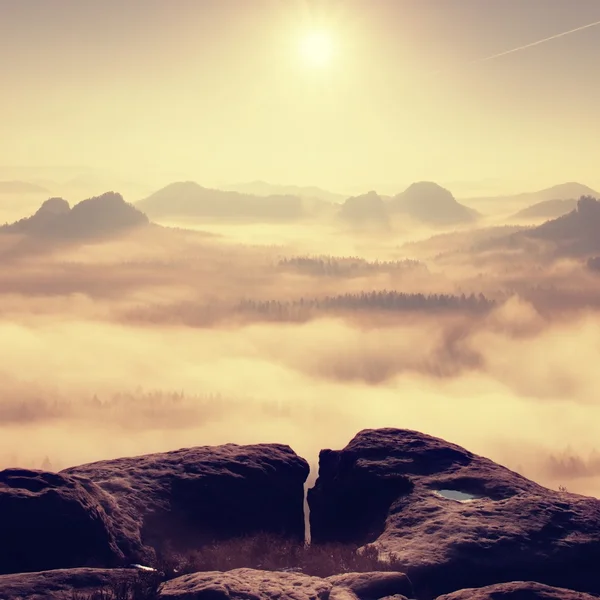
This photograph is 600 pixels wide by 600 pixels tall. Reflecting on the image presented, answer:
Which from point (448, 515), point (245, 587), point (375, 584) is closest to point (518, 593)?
point (375, 584)

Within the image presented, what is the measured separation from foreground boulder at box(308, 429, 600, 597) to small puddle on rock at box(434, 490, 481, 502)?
1.1 inches

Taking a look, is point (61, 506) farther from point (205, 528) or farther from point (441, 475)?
point (441, 475)

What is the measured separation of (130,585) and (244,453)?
31.1 feet

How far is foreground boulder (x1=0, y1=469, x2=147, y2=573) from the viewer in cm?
1805

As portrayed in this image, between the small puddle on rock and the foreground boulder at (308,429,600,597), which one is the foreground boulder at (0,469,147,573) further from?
the small puddle on rock

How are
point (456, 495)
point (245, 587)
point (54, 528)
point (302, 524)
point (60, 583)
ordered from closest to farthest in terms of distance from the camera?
point (245, 587) < point (60, 583) < point (54, 528) < point (456, 495) < point (302, 524)

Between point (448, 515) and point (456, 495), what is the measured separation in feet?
6.30

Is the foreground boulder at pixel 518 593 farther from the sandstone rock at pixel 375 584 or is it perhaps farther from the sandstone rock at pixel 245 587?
the sandstone rock at pixel 245 587

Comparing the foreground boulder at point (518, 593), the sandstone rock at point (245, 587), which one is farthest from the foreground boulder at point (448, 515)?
the sandstone rock at point (245, 587)

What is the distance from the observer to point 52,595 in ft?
48.7

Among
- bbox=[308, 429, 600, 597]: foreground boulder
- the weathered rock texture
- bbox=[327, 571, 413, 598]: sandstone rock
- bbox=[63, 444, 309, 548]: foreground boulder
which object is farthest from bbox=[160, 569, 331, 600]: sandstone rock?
bbox=[63, 444, 309, 548]: foreground boulder

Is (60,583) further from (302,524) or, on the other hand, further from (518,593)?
(302,524)

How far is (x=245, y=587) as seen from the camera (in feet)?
47.5

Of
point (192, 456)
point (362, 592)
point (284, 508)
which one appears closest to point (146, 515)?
point (192, 456)
